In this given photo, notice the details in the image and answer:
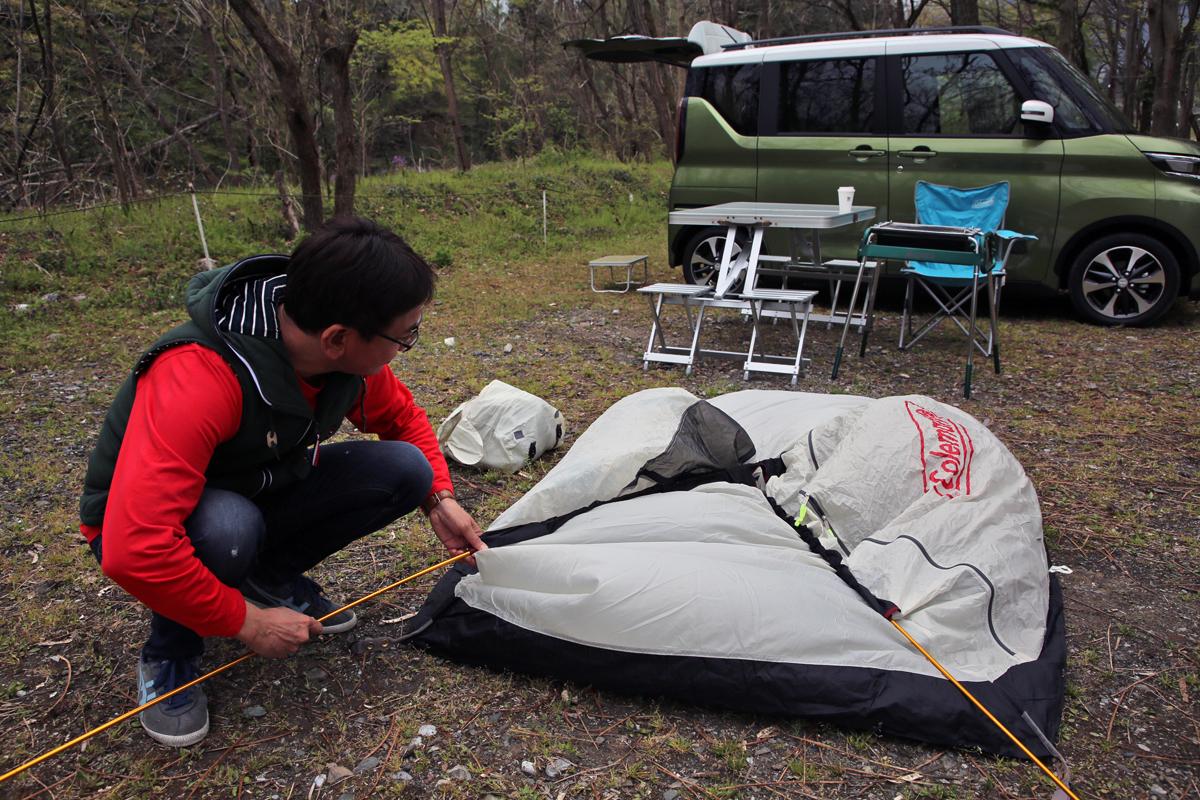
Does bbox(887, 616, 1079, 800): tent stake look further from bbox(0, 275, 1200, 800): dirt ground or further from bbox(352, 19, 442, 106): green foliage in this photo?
bbox(352, 19, 442, 106): green foliage

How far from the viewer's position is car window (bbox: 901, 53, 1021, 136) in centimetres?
541

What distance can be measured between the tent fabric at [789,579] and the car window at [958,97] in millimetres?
3709

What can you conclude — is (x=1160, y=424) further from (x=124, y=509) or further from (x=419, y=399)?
(x=124, y=509)

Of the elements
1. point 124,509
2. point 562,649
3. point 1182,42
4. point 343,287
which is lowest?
point 562,649

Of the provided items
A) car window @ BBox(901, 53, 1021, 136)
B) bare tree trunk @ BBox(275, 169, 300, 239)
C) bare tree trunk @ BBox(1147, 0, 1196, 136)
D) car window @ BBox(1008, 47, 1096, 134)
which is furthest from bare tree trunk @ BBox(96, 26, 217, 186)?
bare tree trunk @ BBox(1147, 0, 1196, 136)

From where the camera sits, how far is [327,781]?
1665mm

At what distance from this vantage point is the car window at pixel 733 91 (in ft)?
19.6

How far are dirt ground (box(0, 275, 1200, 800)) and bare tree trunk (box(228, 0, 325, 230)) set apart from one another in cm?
443

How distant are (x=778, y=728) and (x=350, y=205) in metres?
7.00

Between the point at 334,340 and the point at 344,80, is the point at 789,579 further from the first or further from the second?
the point at 344,80

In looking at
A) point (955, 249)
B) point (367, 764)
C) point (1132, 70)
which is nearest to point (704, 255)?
point (955, 249)

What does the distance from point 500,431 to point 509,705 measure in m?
1.51

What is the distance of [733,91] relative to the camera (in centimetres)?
602

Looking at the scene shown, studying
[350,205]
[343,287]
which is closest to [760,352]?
[343,287]
